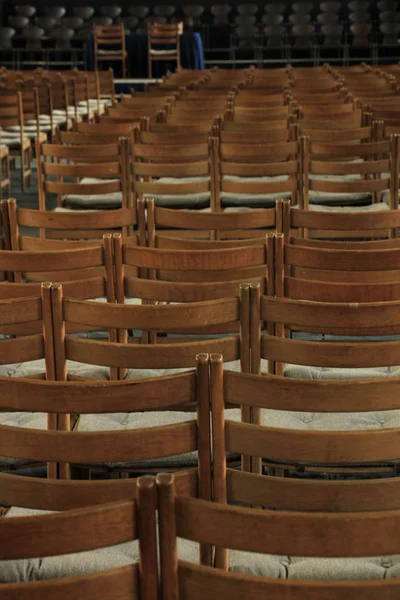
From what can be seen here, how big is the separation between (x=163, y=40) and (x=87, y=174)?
11.1m

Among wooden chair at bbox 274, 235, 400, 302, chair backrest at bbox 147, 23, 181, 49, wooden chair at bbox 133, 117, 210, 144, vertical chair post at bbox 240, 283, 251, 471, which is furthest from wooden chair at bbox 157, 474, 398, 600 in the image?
chair backrest at bbox 147, 23, 181, 49

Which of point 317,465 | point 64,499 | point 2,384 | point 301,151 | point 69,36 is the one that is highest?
point 69,36

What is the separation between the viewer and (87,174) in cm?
504

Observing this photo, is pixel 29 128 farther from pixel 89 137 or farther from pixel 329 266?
pixel 329 266

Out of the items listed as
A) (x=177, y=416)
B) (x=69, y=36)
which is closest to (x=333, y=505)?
(x=177, y=416)

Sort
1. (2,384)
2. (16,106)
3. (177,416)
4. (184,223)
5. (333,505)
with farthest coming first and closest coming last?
1. (16,106)
2. (184,223)
3. (177,416)
4. (2,384)
5. (333,505)

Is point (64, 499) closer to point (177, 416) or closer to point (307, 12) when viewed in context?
point (177, 416)

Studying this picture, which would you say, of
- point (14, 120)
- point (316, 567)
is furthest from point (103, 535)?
point (14, 120)

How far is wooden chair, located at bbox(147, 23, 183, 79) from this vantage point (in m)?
15.4

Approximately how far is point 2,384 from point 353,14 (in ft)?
59.2

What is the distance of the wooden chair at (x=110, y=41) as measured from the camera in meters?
15.4

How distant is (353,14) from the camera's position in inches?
725

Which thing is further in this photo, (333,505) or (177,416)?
(177,416)

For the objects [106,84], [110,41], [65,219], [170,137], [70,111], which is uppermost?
[110,41]
